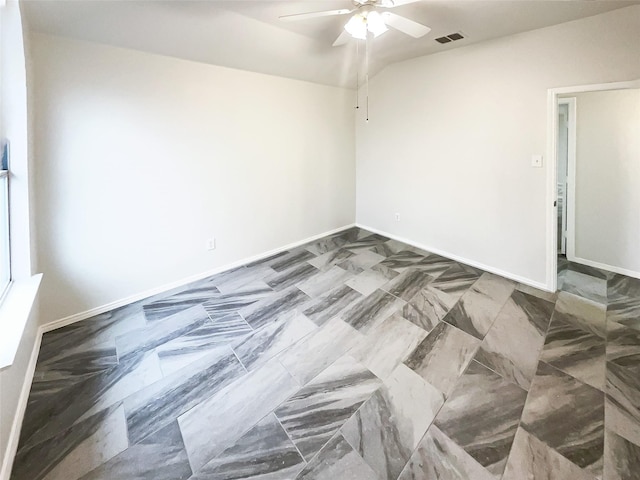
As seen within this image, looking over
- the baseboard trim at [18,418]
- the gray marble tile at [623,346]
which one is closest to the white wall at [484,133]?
the gray marble tile at [623,346]

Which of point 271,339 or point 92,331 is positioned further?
point 92,331

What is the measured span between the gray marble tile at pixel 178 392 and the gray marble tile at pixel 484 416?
1.30 metres

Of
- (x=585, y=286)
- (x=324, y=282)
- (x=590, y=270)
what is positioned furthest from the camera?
(x=590, y=270)

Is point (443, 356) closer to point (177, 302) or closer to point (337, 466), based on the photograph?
point (337, 466)

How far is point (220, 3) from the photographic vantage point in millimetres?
2199

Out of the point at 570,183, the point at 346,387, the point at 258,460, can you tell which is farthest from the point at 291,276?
the point at 570,183

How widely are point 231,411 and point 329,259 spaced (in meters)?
2.29

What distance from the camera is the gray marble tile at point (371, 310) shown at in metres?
2.44

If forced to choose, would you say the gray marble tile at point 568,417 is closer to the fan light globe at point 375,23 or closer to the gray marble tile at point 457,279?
the gray marble tile at point 457,279

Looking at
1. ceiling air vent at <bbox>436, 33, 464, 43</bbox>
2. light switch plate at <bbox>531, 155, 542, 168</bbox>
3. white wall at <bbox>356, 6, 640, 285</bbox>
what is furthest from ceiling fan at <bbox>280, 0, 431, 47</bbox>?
light switch plate at <bbox>531, 155, 542, 168</bbox>

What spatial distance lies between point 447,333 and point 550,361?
2.13ft

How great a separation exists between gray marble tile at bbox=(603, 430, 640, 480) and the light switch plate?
2274 mm

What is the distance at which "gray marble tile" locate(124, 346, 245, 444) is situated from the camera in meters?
1.60

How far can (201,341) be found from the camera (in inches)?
89.0
